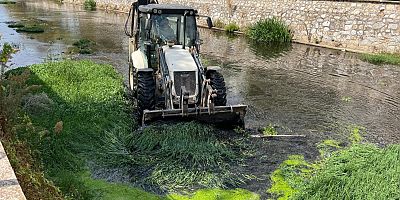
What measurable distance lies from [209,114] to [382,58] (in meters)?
10.2

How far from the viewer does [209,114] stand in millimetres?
7078

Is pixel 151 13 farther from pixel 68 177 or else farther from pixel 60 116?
pixel 68 177

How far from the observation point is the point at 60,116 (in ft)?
23.1

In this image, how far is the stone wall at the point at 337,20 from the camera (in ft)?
51.7

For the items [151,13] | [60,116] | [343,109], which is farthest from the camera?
[343,109]

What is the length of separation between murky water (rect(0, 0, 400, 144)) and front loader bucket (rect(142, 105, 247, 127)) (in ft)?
2.67

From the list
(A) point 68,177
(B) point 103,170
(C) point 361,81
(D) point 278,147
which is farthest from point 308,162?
(C) point 361,81

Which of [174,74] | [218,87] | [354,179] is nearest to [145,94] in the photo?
[174,74]

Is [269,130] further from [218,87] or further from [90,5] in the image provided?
[90,5]

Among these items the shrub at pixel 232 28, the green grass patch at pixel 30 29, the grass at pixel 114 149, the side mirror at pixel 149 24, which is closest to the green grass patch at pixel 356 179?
the grass at pixel 114 149

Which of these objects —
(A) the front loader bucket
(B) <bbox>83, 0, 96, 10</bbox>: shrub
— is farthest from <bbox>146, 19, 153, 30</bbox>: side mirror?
(B) <bbox>83, 0, 96, 10</bbox>: shrub

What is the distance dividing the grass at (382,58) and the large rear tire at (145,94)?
9.87 m

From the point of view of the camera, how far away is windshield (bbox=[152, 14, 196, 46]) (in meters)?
8.41

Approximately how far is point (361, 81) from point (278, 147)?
6064 mm
